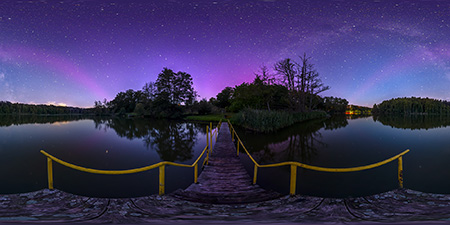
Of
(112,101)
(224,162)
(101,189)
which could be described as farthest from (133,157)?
(112,101)

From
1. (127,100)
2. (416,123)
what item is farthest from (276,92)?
(127,100)

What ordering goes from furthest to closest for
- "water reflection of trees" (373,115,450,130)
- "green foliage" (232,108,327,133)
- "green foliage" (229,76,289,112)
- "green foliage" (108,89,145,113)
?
"green foliage" (108,89,145,113) < "green foliage" (229,76,289,112) < "water reflection of trees" (373,115,450,130) < "green foliage" (232,108,327,133)

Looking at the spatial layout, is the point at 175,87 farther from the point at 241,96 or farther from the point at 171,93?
the point at 241,96

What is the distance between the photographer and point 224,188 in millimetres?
5086

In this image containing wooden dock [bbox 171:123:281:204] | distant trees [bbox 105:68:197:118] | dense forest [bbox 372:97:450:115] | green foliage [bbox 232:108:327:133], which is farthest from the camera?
dense forest [bbox 372:97:450:115]

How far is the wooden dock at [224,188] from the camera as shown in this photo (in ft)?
14.2

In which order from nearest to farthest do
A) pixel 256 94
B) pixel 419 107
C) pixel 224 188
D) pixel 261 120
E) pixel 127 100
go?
1. pixel 224 188
2. pixel 261 120
3. pixel 256 94
4. pixel 127 100
5. pixel 419 107

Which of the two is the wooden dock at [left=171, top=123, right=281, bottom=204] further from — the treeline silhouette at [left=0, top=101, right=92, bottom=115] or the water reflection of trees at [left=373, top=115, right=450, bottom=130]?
the treeline silhouette at [left=0, top=101, right=92, bottom=115]

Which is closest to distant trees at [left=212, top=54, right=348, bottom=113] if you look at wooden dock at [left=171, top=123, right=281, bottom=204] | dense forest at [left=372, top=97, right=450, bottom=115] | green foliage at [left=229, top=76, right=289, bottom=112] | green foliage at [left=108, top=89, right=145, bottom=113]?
green foliage at [left=229, top=76, right=289, bottom=112]

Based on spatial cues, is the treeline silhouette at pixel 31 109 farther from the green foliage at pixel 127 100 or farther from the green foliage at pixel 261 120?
the green foliage at pixel 261 120

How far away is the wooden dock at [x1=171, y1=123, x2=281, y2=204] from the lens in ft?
14.2

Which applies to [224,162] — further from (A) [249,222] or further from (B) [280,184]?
(A) [249,222]

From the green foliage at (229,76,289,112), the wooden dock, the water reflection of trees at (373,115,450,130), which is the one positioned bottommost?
the wooden dock

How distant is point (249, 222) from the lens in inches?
106
